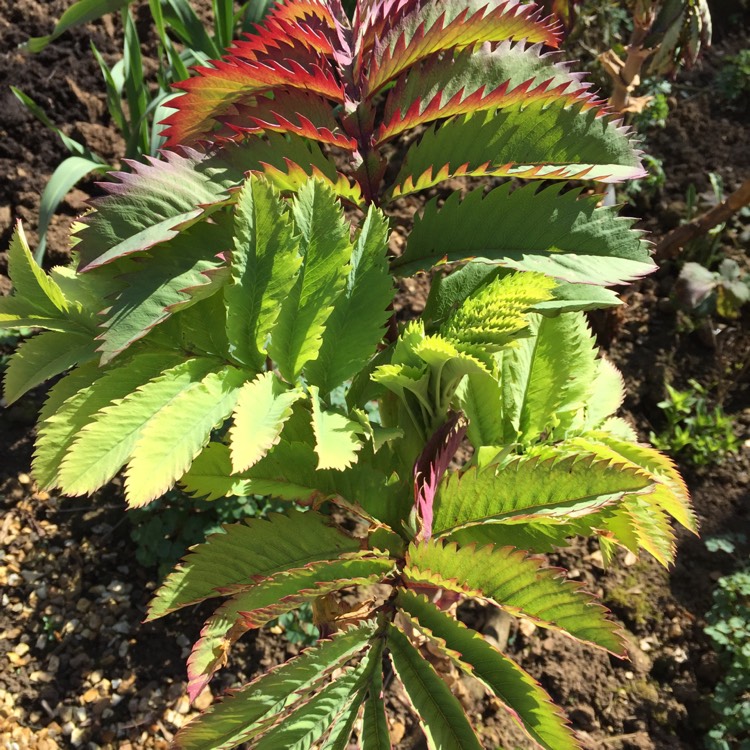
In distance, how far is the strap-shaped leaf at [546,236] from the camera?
0.88 metres

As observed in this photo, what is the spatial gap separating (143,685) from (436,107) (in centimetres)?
143

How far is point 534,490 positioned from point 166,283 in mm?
499

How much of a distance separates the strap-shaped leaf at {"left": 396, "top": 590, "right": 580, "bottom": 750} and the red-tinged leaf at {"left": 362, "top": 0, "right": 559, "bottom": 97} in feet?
2.20

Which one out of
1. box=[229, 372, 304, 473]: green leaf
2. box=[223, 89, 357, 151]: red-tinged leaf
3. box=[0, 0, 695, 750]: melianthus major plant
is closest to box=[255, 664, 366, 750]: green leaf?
box=[0, 0, 695, 750]: melianthus major plant

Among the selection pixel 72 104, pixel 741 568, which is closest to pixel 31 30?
pixel 72 104

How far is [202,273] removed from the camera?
0.84 metres

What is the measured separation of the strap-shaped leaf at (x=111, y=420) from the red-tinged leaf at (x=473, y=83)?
40cm

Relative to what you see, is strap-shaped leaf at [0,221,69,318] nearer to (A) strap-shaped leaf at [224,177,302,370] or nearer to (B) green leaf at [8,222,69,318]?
(B) green leaf at [8,222,69,318]

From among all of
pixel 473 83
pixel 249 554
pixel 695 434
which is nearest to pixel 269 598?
pixel 249 554

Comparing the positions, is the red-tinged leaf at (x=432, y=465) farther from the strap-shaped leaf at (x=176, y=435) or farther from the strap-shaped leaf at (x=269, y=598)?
the strap-shaped leaf at (x=176, y=435)

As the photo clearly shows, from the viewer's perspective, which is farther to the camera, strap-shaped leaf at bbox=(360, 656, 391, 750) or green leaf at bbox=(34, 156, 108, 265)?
green leaf at bbox=(34, 156, 108, 265)

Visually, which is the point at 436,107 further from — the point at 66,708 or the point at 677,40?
the point at 66,708

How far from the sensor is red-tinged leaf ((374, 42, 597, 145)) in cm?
85

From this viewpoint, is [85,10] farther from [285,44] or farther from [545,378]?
[545,378]
